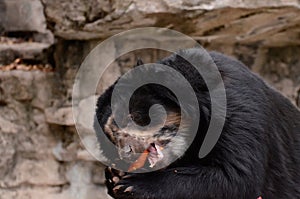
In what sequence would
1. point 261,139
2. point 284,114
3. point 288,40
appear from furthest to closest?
point 288,40, point 284,114, point 261,139

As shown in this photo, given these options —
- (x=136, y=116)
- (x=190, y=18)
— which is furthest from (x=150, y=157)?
(x=190, y=18)

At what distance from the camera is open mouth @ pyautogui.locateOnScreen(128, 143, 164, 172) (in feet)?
7.50

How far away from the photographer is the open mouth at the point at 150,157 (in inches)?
90.0

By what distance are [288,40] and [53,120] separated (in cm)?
146

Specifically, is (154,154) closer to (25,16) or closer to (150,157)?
(150,157)

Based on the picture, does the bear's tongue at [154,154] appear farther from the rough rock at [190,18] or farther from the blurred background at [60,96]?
the blurred background at [60,96]

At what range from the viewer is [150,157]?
230cm

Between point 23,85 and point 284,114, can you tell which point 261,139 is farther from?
point 23,85

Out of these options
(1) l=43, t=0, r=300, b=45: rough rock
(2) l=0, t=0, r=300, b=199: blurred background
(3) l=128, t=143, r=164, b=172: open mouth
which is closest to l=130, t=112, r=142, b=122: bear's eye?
(3) l=128, t=143, r=164, b=172: open mouth

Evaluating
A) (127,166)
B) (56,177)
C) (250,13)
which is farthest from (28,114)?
(127,166)

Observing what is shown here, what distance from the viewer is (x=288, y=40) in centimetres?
391

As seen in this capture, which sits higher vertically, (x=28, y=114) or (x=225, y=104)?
(x=225, y=104)

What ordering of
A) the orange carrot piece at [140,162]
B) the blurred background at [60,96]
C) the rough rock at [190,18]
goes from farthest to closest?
the blurred background at [60,96]
the rough rock at [190,18]
the orange carrot piece at [140,162]

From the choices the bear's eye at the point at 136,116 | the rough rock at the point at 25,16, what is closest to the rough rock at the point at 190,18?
the rough rock at the point at 25,16
